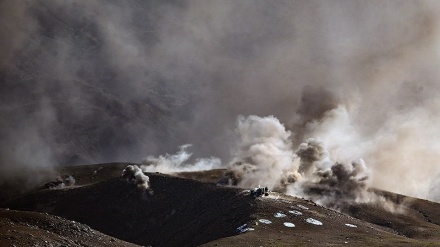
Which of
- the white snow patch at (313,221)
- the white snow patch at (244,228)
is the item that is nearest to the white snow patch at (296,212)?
the white snow patch at (313,221)

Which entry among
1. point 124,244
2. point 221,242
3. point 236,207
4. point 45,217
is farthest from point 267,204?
point 45,217

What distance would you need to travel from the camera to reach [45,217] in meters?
110

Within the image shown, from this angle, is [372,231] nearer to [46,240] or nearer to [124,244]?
[124,244]

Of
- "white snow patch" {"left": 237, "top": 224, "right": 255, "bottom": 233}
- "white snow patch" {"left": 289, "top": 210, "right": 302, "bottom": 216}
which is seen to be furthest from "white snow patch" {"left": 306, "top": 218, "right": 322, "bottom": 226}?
"white snow patch" {"left": 237, "top": 224, "right": 255, "bottom": 233}

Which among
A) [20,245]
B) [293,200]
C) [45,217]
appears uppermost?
[293,200]

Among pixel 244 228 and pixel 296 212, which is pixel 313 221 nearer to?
pixel 296 212

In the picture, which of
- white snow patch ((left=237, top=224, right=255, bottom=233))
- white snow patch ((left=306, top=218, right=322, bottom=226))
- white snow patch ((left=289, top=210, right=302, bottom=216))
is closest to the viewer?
white snow patch ((left=237, top=224, right=255, bottom=233))

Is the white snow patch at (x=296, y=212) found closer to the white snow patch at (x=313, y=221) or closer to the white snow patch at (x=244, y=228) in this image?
the white snow patch at (x=313, y=221)

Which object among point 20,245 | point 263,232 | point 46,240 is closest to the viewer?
point 20,245

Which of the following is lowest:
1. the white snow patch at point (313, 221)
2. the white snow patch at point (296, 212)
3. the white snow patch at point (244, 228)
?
the white snow patch at point (244, 228)

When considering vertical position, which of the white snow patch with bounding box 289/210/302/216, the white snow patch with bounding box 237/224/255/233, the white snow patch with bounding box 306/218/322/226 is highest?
the white snow patch with bounding box 289/210/302/216

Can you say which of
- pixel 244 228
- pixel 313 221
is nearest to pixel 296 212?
pixel 313 221

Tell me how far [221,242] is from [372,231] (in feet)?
182

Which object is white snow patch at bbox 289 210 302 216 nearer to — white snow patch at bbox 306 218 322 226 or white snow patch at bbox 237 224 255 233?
white snow patch at bbox 306 218 322 226
